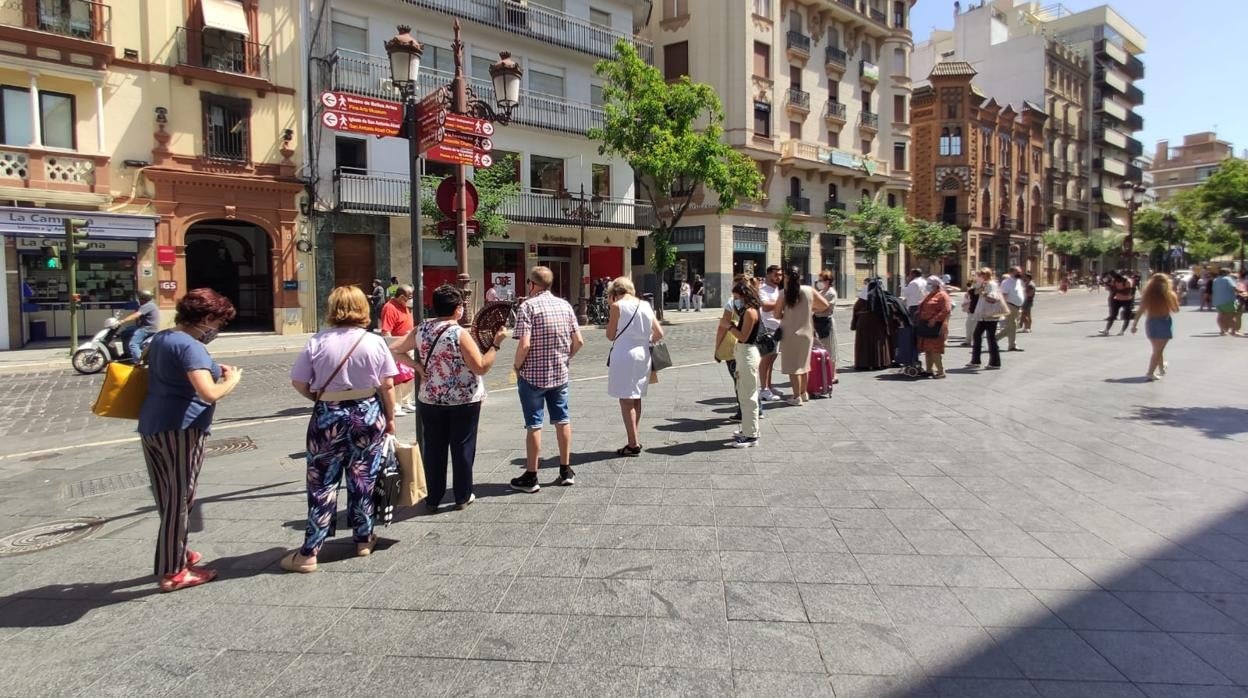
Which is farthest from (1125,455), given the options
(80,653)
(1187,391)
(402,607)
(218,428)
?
(218,428)

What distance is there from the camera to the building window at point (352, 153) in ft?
76.6

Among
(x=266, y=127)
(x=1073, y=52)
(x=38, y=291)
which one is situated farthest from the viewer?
(x=1073, y=52)

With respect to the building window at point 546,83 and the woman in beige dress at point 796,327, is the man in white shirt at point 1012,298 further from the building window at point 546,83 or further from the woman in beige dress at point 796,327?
the building window at point 546,83

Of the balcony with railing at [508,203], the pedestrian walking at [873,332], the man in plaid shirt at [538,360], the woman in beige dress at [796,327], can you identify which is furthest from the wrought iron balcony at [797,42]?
the man in plaid shirt at [538,360]

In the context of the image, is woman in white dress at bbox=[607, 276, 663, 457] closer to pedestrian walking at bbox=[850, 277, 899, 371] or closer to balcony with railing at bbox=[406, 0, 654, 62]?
pedestrian walking at bbox=[850, 277, 899, 371]

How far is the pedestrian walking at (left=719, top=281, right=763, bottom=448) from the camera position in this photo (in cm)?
657

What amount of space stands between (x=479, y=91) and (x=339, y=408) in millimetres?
24620

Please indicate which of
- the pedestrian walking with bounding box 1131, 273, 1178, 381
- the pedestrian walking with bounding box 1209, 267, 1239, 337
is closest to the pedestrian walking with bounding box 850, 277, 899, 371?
the pedestrian walking with bounding box 1131, 273, 1178, 381

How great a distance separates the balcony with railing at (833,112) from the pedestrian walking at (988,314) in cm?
3207

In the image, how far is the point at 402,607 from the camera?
3.50 m

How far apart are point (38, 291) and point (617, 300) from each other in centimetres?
2000

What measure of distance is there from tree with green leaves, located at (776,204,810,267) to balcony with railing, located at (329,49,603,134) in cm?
1262

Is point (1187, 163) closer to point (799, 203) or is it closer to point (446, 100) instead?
point (799, 203)

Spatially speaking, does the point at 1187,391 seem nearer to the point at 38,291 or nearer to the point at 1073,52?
the point at 38,291
